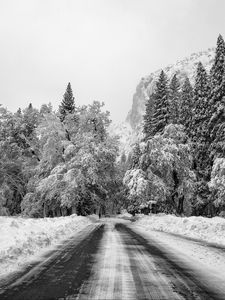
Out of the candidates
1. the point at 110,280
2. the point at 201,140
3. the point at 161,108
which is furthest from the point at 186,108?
the point at 110,280

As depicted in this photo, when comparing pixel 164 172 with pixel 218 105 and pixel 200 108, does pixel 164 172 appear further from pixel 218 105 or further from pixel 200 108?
pixel 200 108

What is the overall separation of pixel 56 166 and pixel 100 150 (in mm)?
4929

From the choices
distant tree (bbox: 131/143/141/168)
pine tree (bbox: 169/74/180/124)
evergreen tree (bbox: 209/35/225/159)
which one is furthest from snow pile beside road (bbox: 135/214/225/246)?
pine tree (bbox: 169/74/180/124)

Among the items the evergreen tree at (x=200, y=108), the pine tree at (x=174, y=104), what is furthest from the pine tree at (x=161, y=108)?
the evergreen tree at (x=200, y=108)

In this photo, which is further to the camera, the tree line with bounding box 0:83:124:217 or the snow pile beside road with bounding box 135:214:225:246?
the tree line with bounding box 0:83:124:217

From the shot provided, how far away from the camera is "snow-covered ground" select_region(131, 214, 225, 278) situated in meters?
8.34

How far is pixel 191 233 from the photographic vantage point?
59.1 feet

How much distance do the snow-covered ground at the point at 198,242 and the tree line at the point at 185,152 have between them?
348 inches

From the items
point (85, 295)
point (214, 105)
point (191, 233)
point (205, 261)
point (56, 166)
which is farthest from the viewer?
point (56, 166)

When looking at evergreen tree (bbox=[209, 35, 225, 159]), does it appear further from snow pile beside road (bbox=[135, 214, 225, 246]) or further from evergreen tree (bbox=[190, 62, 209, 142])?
snow pile beside road (bbox=[135, 214, 225, 246])

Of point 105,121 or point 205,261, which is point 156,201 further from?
point 205,261

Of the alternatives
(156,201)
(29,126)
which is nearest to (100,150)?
(156,201)

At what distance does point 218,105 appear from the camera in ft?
107

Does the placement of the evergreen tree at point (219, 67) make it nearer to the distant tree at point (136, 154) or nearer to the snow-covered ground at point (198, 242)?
the distant tree at point (136, 154)
